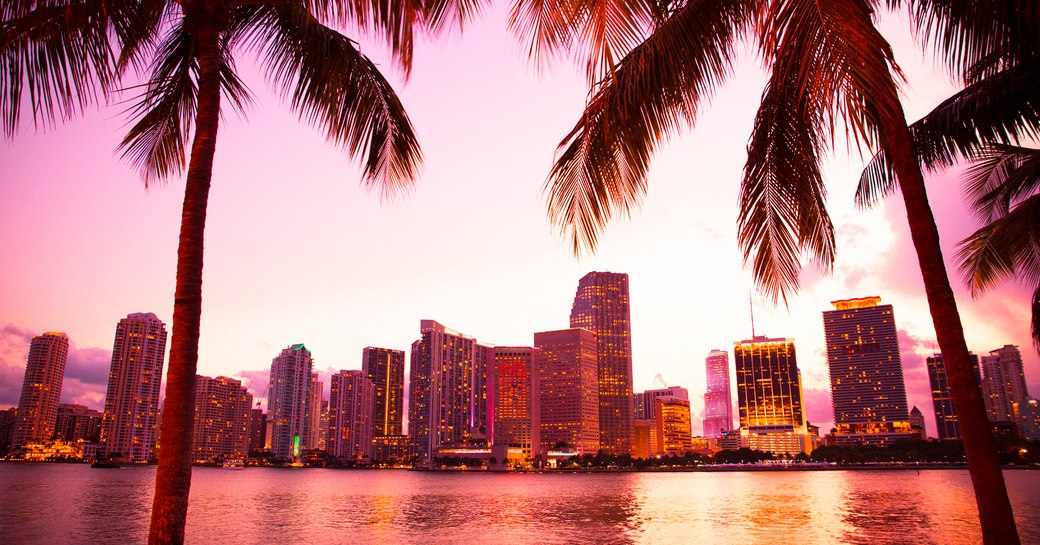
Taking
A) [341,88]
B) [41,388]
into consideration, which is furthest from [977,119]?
[41,388]

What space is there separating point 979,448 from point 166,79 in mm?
7674

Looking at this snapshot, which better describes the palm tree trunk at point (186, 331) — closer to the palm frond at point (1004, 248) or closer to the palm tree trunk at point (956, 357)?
the palm tree trunk at point (956, 357)

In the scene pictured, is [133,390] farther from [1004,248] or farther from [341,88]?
[1004,248]

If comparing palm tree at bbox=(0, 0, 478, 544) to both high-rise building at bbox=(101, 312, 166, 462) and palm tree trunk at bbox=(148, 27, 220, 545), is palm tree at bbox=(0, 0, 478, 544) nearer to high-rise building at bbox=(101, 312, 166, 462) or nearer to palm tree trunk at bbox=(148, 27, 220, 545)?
palm tree trunk at bbox=(148, 27, 220, 545)

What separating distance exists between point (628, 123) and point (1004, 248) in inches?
283

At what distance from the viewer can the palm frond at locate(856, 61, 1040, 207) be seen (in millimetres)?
→ 6062

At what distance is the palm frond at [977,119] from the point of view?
6.06 meters


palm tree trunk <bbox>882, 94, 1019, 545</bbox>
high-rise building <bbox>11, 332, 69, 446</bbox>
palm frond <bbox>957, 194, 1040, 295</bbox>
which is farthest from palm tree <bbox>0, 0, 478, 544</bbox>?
high-rise building <bbox>11, 332, 69, 446</bbox>

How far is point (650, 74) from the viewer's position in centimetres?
443

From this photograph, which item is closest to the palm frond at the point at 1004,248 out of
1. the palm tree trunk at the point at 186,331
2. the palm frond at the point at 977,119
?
the palm frond at the point at 977,119

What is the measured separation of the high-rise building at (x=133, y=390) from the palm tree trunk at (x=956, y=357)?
20844cm

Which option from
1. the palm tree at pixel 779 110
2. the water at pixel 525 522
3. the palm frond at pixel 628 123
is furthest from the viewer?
the water at pixel 525 522

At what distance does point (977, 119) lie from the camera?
6.39 metres

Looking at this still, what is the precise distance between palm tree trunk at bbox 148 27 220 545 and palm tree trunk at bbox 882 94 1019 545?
498 cm
